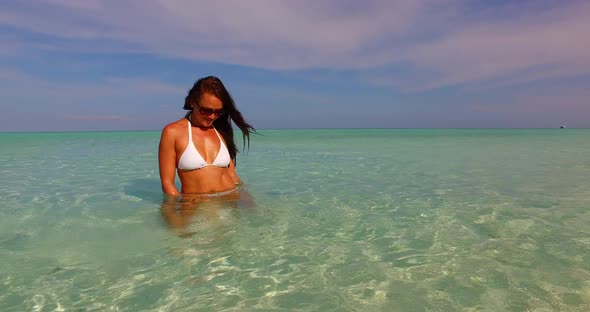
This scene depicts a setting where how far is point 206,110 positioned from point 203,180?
97 cm

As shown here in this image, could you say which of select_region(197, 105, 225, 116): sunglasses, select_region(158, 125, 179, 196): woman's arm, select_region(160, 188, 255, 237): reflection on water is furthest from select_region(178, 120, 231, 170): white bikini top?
select_region(160, 188, 255, 237): reflection on water

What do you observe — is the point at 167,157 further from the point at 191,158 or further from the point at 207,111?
the point at 207,111

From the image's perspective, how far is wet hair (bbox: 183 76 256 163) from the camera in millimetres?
4219

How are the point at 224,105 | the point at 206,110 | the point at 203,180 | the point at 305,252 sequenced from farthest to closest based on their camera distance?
the point at 203,180
the point at 224,105
the point at 206,110
the point at 305,252

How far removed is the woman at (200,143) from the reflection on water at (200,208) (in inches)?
4.7

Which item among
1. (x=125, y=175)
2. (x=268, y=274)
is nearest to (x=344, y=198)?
(x=268, y=274)

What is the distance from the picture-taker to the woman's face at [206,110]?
4.23 metres

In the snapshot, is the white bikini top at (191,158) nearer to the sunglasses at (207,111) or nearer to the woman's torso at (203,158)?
the woman's torso at (203,158)

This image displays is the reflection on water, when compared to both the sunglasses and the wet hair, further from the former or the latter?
the sunglasses

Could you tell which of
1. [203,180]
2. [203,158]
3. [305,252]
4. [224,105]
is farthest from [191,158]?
[305,252]

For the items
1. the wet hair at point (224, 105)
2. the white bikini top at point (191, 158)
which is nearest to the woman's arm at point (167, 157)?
the white bikini top at point (191, 158)

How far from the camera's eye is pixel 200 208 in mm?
4367

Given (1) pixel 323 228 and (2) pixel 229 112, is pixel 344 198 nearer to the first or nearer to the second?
(1) pixel 323 228

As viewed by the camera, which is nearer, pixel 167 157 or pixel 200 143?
pixel 167 157
